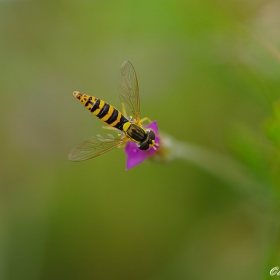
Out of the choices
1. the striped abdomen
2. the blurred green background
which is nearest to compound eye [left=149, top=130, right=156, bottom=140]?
the striped abdomen

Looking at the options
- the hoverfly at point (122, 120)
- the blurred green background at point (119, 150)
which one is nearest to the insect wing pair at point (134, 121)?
the hoverfly at point (122, 120)

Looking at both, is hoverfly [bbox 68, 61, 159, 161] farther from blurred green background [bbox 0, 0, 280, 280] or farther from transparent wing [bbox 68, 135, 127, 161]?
blurred green background [bbox 0, 0, 280, 280]

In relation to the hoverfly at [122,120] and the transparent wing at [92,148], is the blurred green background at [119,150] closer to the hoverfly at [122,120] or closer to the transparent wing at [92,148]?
the hoverfly at [122,120]

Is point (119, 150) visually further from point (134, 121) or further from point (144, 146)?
point (144, 146)

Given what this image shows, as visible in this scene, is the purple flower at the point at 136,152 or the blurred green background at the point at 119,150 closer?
the purple flower at the point at 136,152

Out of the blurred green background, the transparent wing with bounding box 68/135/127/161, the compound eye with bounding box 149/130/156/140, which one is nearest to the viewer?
the transparent wing with bounding box 68/135/127/161

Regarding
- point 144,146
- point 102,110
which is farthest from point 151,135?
point 102,110

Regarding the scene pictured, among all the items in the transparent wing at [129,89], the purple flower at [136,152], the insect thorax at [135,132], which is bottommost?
the purple flower at [136,152]
